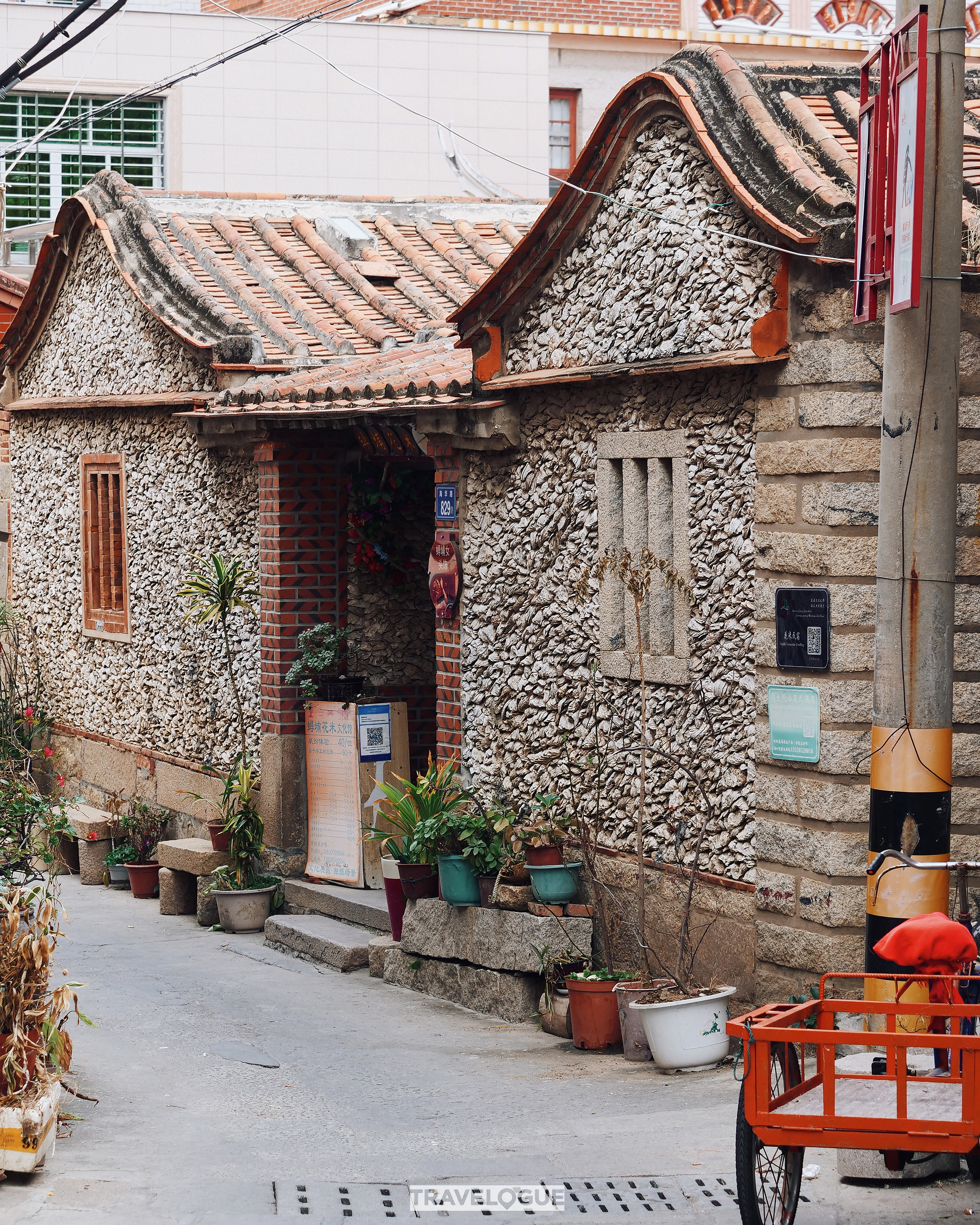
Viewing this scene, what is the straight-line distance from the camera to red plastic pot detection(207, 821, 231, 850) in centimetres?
1263

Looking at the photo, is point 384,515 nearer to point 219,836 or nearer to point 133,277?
point 219,836

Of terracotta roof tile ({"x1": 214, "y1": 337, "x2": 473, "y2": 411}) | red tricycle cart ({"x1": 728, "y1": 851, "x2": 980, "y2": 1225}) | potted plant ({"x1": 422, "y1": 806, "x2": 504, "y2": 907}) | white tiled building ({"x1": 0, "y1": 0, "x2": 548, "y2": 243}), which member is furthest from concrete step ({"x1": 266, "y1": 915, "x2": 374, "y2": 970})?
white tiled building ({"x1": 0, "y1": 0, "x2": 548, "y2": 243})

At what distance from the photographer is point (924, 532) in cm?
607

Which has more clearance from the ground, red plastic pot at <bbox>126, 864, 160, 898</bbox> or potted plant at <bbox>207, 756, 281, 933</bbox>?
potted plant at <bbox>207, 756, 281, 933</bbox>

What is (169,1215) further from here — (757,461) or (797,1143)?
(757,461)

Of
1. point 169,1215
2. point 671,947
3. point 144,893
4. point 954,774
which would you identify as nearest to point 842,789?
point 954,774

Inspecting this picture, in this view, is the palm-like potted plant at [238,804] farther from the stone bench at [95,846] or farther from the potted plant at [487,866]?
the potted plant at [487,866]

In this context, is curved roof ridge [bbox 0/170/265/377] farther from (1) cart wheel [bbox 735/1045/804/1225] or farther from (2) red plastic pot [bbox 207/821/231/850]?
(1) cart wheel [bbox 735/1045/804/1225]

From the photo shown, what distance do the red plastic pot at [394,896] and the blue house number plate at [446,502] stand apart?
218 centimetres

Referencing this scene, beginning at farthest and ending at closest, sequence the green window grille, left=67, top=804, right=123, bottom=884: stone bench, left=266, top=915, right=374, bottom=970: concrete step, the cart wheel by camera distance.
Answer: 1. the green window grille
2. left=67, top=804, right=123, bottom=884: stone bench
3. left=266, top=915, right=374, bottom=970: concrete step
4. the cart wheel

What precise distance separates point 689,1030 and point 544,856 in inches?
61.3

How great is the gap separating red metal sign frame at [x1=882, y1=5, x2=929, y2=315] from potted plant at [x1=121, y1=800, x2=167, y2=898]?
9.52 m

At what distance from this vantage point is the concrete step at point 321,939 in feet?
36.1

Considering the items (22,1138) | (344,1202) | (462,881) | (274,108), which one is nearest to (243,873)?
(462,881)
